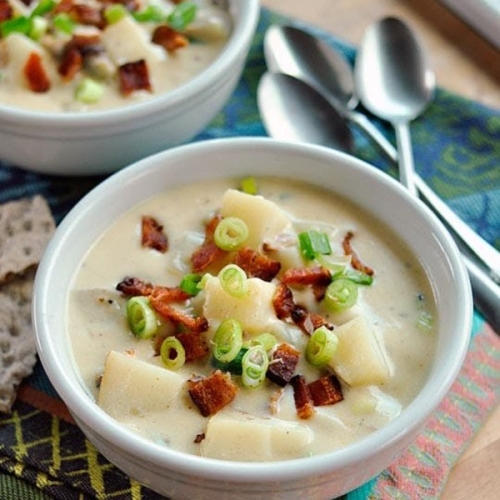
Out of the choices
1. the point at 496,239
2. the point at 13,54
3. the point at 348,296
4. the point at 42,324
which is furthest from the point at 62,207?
the point at 496,239

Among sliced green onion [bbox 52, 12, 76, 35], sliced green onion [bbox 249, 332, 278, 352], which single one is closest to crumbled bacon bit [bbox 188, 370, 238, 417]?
sliced green onion [bbox 249, 332, 278, 352]

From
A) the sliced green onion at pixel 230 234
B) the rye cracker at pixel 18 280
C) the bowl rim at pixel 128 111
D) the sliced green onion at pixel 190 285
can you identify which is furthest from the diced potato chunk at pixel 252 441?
the bowl rim at pixel 128 111

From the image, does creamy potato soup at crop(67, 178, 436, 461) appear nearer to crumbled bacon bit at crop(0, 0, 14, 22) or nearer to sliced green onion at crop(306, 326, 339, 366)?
sliced green onion at crop(306, 326, 339, 366)

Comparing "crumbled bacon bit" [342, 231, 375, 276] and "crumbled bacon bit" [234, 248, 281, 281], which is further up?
"crumbled bacon bit" [342, 231, 375, 276]

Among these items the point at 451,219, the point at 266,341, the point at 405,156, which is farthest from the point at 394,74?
the point at 266,341

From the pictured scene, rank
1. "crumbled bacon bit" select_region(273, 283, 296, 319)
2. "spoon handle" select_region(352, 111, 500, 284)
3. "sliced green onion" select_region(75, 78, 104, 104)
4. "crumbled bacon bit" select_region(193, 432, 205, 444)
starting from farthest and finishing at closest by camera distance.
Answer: "sliced green onion" select_region(75, 78, 104, 104)
"spoon handle" select_region(352, 111, 500, 284)
"crumbled bacon bit" select_region(273, 283, 296, 319)
"crumbled bacon bit" select_region(193, 432, 205, 444)

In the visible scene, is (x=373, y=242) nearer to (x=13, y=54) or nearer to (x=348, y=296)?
(x=348, y=296)

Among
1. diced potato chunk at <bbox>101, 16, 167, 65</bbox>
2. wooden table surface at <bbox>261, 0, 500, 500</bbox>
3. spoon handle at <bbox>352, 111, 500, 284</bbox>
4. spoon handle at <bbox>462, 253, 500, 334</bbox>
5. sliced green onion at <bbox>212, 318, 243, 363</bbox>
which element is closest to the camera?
sliced green onion at <bbox>212, 318, 243, 363</bbox>
